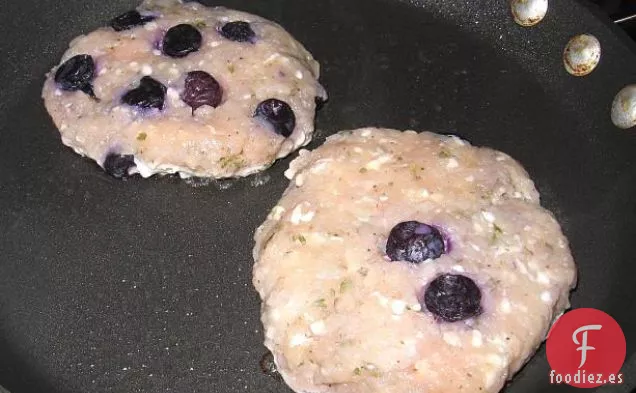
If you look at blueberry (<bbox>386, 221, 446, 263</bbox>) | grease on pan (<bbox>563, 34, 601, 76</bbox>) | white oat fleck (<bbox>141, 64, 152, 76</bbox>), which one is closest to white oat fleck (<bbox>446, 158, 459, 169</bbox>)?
blueberry (<bbox>386, 221, 446, 263</bbox>)

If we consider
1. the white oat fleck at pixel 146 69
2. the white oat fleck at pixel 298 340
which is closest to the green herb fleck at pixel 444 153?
the white oat fleck at pixel 298 340

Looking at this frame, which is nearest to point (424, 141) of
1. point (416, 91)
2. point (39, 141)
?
point (416, 91)

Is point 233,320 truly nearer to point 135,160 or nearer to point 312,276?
point 312,276

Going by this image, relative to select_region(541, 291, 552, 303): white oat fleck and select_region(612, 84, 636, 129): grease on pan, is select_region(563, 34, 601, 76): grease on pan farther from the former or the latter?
select_region(541, 291, 552, 303): white oat fleck

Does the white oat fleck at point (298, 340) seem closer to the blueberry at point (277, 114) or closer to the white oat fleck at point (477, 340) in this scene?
the white oat fleck at point (477, 340)

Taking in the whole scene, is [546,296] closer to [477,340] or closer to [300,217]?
[477,340]

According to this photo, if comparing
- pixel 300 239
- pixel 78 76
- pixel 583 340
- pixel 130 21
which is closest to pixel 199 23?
pixel 130 21
